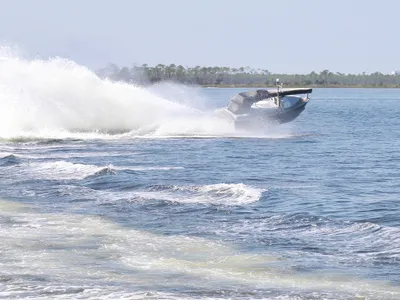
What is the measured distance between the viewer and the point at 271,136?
6041cm

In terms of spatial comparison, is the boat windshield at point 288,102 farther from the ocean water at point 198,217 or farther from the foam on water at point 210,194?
the foam on water at point 210,194

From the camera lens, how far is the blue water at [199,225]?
734 inches

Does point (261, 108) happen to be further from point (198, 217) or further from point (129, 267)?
point (129, 267)

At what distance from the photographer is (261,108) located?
6091 centimetres

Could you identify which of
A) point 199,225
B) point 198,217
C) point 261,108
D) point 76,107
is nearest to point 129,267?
point 199,225

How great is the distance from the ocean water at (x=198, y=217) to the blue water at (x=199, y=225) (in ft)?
0.14

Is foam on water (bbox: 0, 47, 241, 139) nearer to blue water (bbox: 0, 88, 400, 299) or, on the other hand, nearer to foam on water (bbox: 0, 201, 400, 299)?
blue water (bbox: 0, 88, 400, 299)

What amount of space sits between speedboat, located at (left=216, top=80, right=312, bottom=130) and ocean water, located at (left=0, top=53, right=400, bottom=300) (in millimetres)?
1760

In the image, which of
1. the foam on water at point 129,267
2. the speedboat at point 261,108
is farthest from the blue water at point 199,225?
the speedboat at point 261,108

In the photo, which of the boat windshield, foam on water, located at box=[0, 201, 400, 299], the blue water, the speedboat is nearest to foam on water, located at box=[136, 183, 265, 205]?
the blue water

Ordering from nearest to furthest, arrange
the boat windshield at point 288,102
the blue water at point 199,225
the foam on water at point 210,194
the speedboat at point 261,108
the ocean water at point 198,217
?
the blue water at point 199,225 < the ocean water at point 198,217 < the foam on water at point 210,194 < the speedboat at point 261,108 < the boat windshield at point 288,102

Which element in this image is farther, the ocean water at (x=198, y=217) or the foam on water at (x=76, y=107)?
the foam on water at (x=76, y=107)

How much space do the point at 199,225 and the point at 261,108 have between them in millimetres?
35799

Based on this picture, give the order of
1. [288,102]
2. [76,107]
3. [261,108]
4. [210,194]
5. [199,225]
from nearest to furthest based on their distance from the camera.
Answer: [199,225], [210,194], [261,108], [288,102], [76,107]
